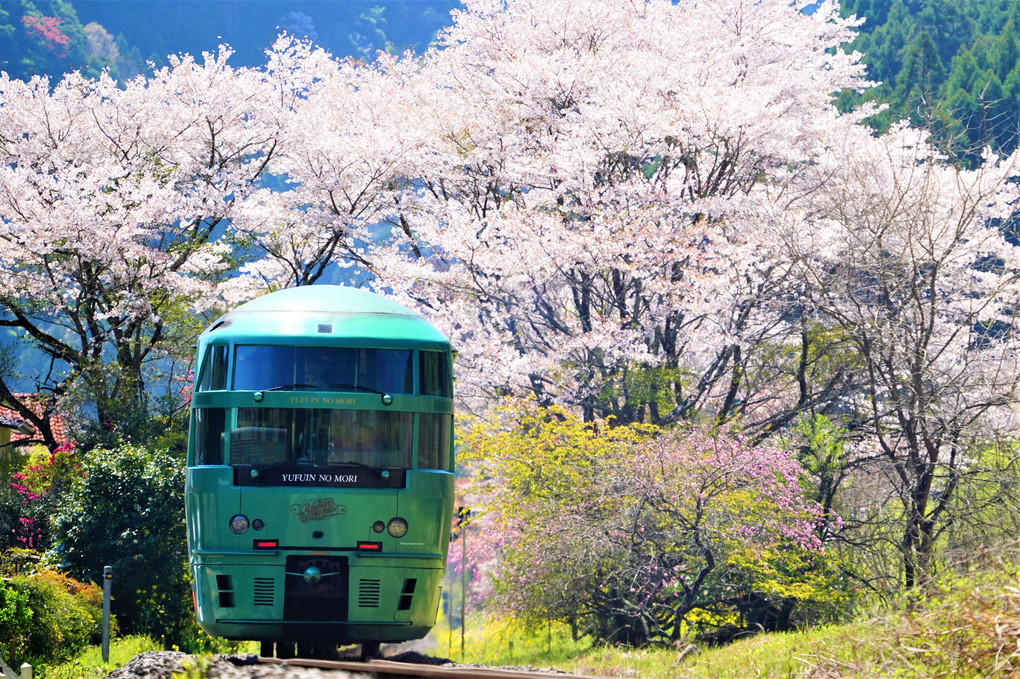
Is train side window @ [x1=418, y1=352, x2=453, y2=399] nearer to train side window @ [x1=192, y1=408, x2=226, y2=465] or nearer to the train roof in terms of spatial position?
the train roof

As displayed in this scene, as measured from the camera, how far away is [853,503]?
1706 centimetres

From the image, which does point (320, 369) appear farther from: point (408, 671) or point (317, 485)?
point (408, 671)

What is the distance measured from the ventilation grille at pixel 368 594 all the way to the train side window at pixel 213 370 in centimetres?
267

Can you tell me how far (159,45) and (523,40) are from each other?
119386mm

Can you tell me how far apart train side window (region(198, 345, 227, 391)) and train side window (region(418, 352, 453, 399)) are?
2181mm

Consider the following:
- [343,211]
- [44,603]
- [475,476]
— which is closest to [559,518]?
[475,476]

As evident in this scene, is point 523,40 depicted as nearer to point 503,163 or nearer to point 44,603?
point 503,163

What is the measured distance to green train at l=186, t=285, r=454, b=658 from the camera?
38.4 feet

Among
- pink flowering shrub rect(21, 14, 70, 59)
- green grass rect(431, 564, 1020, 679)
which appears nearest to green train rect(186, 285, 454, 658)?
green grass rect(431, 564, 1020, 679)

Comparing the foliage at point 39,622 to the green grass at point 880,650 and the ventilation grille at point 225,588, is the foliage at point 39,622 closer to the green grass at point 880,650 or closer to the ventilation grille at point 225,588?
the ventilation grille at point 225,588

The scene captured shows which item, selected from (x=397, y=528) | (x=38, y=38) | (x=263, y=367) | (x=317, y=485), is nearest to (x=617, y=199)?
(x=263, y=367)

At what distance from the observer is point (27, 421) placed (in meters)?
26.0

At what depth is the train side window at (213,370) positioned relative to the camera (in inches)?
480

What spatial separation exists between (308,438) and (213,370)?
4.61ft
